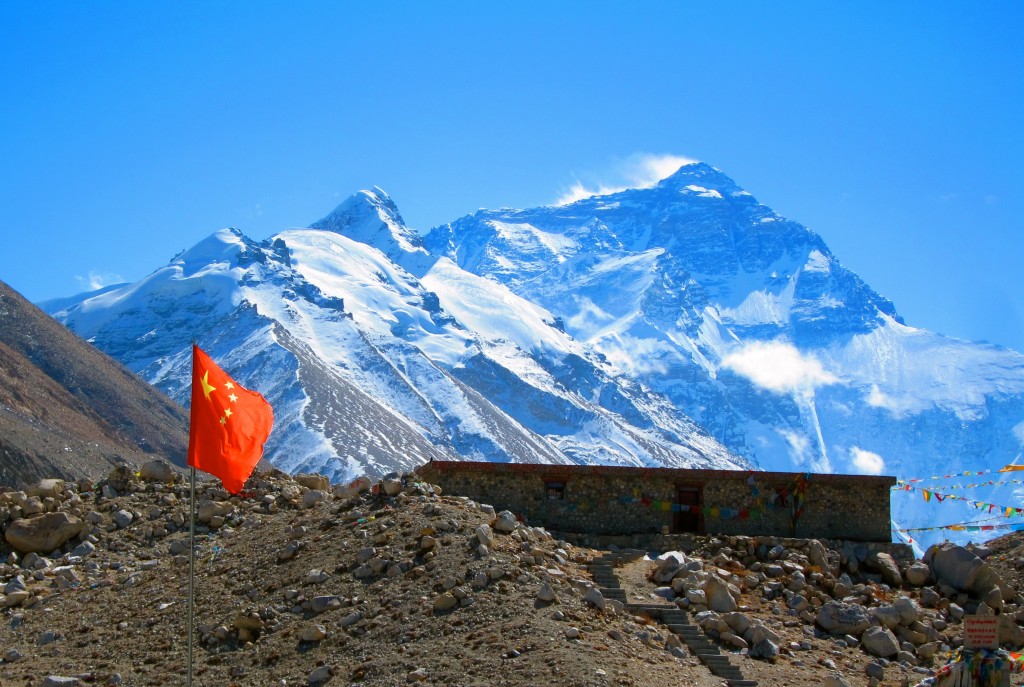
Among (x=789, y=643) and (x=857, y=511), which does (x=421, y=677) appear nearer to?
(x=789, y=643)

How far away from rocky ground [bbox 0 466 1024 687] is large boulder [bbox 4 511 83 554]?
48mm

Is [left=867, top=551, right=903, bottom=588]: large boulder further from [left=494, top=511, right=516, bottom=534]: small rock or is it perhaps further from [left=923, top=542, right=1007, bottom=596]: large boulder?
[left=494, top=511, right=516, bottom=534]: small rock

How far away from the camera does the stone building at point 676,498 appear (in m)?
30.6

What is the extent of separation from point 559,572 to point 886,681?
6.17 meters

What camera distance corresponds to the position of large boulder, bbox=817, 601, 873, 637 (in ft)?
83.8

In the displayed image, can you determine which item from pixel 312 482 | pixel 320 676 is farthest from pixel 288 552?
pixel 312 482

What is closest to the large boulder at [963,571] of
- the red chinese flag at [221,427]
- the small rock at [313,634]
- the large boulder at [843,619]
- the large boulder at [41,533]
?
the large boulder at [843,619]

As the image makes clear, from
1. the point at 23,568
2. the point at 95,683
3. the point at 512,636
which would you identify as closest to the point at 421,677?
the point at 512,636

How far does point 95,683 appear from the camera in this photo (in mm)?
22422

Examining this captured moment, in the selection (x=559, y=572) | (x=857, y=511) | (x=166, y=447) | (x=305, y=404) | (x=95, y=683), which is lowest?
(x=95, y=683)

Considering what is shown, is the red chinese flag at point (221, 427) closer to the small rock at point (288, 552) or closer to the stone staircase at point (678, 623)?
the small rock at point (288, 552)

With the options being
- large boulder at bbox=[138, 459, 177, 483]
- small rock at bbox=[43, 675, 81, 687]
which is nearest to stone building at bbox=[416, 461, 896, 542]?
large boulder at bbox=[138, 459, 177, 483]

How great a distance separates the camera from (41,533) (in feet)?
95.5

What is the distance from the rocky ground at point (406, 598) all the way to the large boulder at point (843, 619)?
39mm
